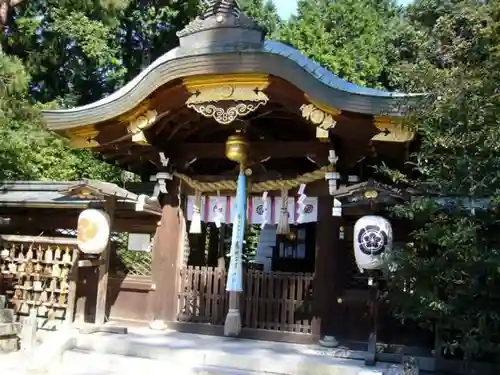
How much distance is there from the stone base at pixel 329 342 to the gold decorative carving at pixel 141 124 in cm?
387

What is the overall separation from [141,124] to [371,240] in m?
3.74

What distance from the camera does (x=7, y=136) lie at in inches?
445

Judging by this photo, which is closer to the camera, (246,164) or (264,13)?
(246,164)

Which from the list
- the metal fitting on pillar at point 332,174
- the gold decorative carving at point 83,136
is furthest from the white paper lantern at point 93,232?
the metal fitting on pillar at point 332,174

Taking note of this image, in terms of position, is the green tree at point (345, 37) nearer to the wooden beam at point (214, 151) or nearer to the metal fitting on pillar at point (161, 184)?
the wooden beam at point (214, 151)

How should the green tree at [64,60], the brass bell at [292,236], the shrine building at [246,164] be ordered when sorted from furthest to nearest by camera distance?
the green tree at [64,60] → the brass bell at [292,236] → the shrine building at [246,164]

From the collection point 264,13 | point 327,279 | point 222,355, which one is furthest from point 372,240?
point 264,13

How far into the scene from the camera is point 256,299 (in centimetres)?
857

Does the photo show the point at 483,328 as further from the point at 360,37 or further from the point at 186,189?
the point at 360,37

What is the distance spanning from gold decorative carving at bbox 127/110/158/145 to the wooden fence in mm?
2200

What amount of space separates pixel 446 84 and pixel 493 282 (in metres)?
1.91

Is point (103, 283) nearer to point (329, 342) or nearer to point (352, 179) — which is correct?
point (329, 342)

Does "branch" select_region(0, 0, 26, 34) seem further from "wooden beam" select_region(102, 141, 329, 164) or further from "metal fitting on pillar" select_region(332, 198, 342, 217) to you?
"metal fitting on pillar" select_region(332, 198, 342, 217)

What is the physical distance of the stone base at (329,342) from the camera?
7.70 metres
